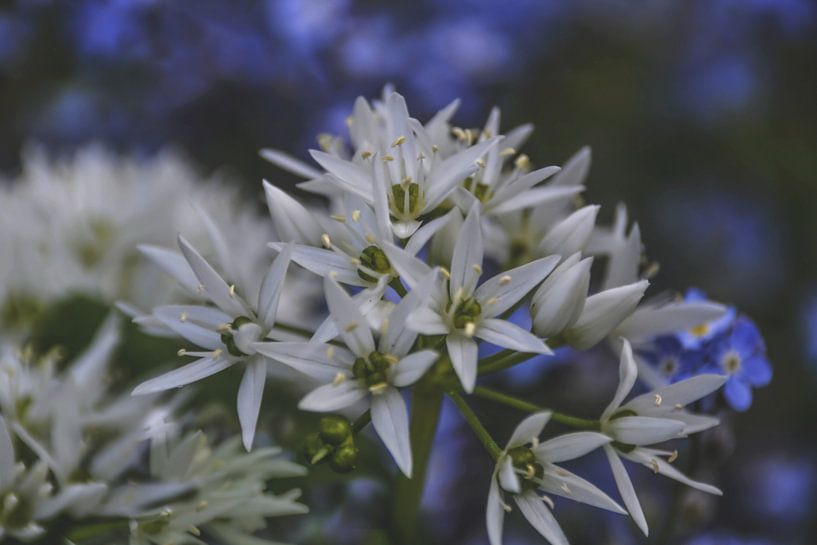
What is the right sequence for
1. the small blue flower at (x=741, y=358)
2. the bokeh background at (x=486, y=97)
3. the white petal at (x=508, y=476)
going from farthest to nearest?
the bokeh background at (x=486, y=97), the small blue flower at (x=741, y=358), the white petal at (x=508, y=476)

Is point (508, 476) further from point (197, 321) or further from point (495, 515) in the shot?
point (197, 321)

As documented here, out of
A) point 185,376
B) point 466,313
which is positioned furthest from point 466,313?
point 185,376

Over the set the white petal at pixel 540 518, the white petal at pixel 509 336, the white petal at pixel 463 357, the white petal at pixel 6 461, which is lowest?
the white petal at pixel 540 518

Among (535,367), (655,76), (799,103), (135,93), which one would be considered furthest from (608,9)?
(535,367)

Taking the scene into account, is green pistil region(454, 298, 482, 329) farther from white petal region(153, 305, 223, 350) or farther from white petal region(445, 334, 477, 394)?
white petal region(153, 305, 223, 350)

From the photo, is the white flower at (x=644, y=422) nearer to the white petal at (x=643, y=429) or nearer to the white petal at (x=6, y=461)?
the white petal at (x=643, y=429)

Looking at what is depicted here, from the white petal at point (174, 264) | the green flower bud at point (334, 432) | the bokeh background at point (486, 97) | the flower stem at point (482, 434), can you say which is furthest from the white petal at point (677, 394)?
the bokeh background at point (486, 97)
